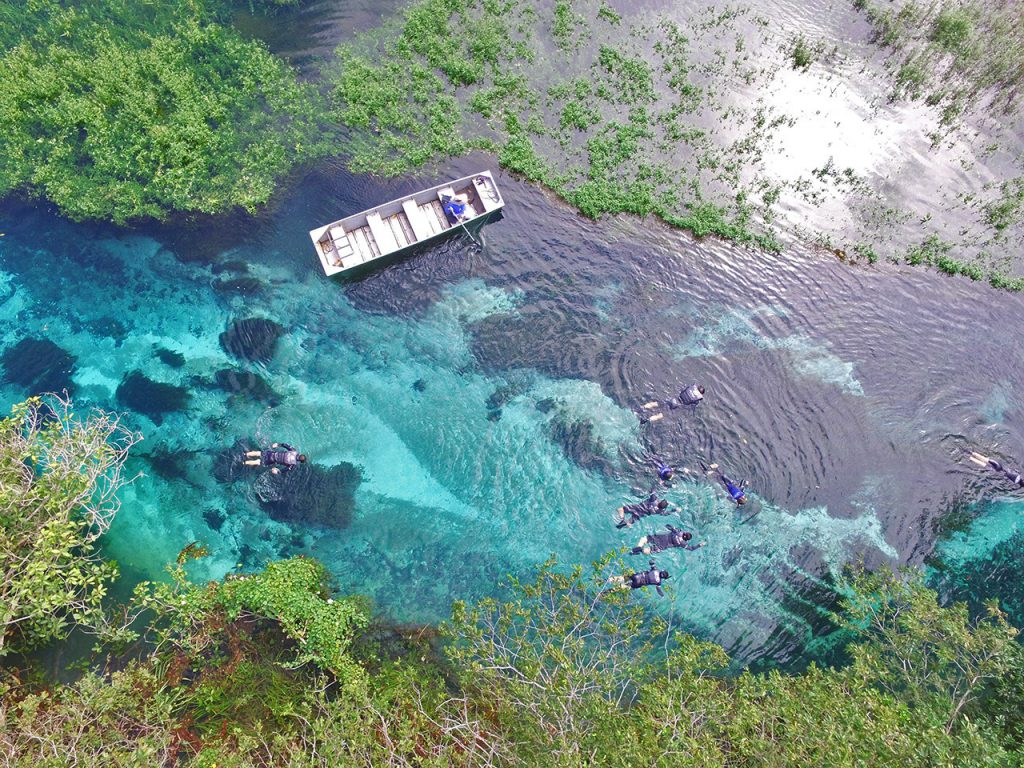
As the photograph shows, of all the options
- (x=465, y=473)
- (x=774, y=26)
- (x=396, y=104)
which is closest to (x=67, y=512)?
(x=465, y=473)

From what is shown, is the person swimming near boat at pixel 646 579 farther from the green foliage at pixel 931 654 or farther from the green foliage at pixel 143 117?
the green foliage at pixel 143 117

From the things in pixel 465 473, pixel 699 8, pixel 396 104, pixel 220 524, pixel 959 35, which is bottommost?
pixel 220 524

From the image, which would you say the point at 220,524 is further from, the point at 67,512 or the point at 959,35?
the point at 959,35

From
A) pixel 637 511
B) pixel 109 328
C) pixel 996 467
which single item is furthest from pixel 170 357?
pixel 996 467

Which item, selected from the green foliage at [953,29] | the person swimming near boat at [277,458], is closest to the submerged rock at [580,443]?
the person swimming near boat at [277,458]

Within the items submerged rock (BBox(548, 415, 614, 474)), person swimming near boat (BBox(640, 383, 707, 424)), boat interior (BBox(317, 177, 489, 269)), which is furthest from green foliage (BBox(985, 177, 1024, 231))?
boat interior (BBox(317, 177, 489, 269))
